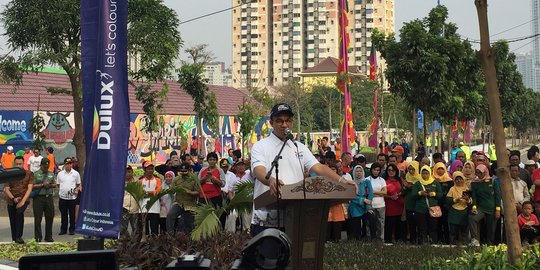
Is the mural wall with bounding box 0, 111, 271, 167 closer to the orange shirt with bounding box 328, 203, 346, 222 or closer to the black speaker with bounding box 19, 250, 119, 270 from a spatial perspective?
the orange shirt with bounding box 328, 203, 346, 222

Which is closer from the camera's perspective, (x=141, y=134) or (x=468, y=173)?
(x=468, y=173)

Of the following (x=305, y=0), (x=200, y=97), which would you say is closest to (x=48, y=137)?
(x=200, y=97)

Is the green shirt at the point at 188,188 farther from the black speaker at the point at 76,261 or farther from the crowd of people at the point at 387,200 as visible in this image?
the black speaker at the point at 76,261

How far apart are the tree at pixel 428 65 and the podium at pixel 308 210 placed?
18.3 meters

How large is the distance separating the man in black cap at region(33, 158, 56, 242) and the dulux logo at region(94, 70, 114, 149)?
20.9 feet

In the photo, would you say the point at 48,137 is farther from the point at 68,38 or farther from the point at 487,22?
the point at 487,22

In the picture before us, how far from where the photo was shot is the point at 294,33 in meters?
156

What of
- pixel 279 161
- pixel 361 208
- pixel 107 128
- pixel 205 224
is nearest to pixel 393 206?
pixel 361 208

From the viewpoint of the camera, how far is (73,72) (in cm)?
1731

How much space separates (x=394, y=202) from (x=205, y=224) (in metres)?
4.56

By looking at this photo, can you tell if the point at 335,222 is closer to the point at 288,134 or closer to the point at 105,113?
the point at 105,113

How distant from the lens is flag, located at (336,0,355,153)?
1800 cm

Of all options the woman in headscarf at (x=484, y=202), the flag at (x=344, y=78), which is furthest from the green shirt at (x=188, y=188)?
the flag at (x=344, y=78)

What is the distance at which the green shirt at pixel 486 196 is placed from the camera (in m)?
11.8
